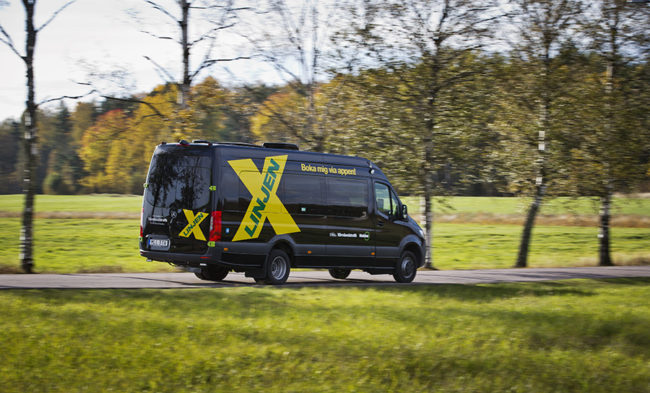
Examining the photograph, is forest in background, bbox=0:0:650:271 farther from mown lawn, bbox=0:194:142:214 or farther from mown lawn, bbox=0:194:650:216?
mown lawn, bbox=0:194:142:214

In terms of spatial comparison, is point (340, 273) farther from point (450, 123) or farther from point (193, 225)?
point (450, 123)

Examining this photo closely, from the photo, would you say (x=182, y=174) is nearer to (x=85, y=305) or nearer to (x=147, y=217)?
(x=147, y=217)

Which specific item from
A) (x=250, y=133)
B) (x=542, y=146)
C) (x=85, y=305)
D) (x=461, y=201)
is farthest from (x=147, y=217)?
(x=461, y=201)

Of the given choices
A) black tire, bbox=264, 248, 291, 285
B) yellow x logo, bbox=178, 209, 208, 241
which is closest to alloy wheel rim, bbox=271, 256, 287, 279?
black tire, bbox=264, 248, 291, 285

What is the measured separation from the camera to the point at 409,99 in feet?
72.0

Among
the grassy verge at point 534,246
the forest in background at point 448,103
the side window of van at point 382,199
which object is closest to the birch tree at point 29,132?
the forest in background at point 448,103

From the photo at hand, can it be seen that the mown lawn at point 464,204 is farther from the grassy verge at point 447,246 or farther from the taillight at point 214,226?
the taillight at point 214,226

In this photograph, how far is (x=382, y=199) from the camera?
672 inches

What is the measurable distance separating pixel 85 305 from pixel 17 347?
2471 millimetres

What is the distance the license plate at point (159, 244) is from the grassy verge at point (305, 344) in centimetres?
143

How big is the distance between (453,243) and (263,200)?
83.8ft

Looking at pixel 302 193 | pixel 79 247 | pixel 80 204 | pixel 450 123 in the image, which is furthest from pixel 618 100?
pixel 80 204

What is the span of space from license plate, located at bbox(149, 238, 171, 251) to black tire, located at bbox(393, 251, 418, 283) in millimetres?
5434

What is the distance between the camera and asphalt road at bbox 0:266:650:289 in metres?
14.0
